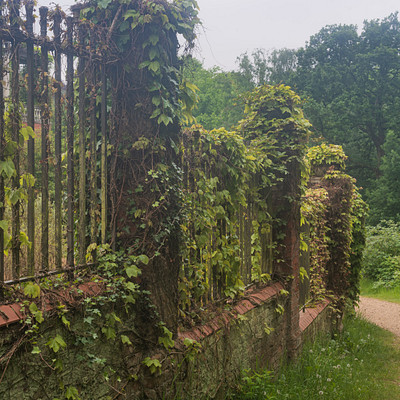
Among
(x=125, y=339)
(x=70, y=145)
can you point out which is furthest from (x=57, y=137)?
(x=125, y=339)

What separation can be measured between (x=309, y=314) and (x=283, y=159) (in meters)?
3.00

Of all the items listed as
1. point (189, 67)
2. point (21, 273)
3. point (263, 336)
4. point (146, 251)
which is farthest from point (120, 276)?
point (263, 336)

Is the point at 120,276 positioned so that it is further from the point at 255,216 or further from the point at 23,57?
the point at 255,216

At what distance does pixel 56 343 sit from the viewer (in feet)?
7.21

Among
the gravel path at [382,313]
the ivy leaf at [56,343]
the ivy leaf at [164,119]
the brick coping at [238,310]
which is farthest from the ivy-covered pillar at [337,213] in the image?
the ivy leaf at [56,343]

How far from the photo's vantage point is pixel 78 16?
2.71 meters

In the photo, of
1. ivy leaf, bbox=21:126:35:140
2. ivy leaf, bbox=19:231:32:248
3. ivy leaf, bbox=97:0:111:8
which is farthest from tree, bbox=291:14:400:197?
ivy leaf, bbox=19:231:32:248

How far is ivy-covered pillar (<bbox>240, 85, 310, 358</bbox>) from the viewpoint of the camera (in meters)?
5.80

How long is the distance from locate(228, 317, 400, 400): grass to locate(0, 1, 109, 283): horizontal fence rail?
252cm

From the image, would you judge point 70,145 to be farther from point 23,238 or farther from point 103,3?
point 103,3

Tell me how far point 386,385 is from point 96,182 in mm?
5507

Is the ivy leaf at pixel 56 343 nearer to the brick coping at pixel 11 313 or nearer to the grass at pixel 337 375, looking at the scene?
the brick coping at pixel 11 313

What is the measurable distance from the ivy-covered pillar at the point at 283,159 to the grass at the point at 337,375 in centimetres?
52

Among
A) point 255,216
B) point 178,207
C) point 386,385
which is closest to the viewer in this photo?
point 178,207
